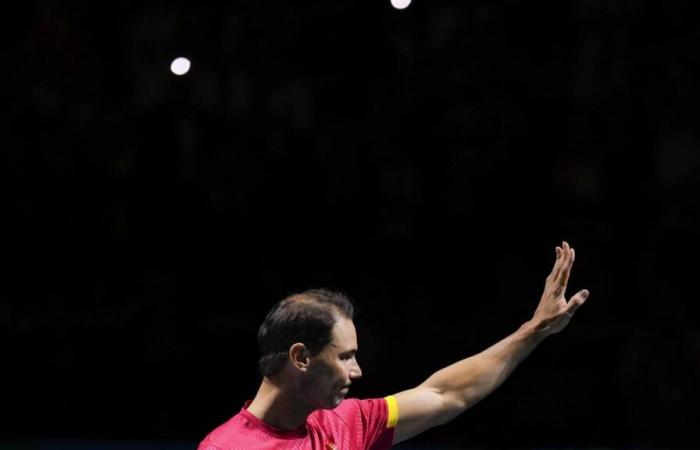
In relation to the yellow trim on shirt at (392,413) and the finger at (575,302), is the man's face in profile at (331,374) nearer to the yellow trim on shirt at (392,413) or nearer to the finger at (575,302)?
the yellow trim on shirt at (392,413)

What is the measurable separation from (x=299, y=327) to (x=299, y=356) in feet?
0.27

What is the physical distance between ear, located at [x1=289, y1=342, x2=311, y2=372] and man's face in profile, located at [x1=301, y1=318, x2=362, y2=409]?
16 millimetres

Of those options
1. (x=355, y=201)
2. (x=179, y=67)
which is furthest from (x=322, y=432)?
(x=179, y=67)

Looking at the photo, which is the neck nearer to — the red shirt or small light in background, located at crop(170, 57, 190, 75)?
the red shirt

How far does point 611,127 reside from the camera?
7.34m

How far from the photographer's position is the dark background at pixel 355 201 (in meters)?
6.66

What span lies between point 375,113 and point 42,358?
79.3 inches

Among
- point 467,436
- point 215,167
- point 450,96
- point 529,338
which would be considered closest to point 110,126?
point 215,167

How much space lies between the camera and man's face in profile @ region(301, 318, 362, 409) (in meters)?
4.11

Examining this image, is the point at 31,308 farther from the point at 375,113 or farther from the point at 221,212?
the point at 375,113

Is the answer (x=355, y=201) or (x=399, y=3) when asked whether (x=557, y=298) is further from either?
(x=399, y=3)

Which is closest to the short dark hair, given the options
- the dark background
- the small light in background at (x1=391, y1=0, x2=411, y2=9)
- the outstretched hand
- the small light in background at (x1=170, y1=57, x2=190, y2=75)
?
the outstretched hand

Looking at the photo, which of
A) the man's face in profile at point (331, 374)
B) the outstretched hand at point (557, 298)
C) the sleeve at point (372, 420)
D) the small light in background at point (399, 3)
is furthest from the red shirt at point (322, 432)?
the small light in background at point (399, 3)

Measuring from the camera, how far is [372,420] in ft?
14.5
